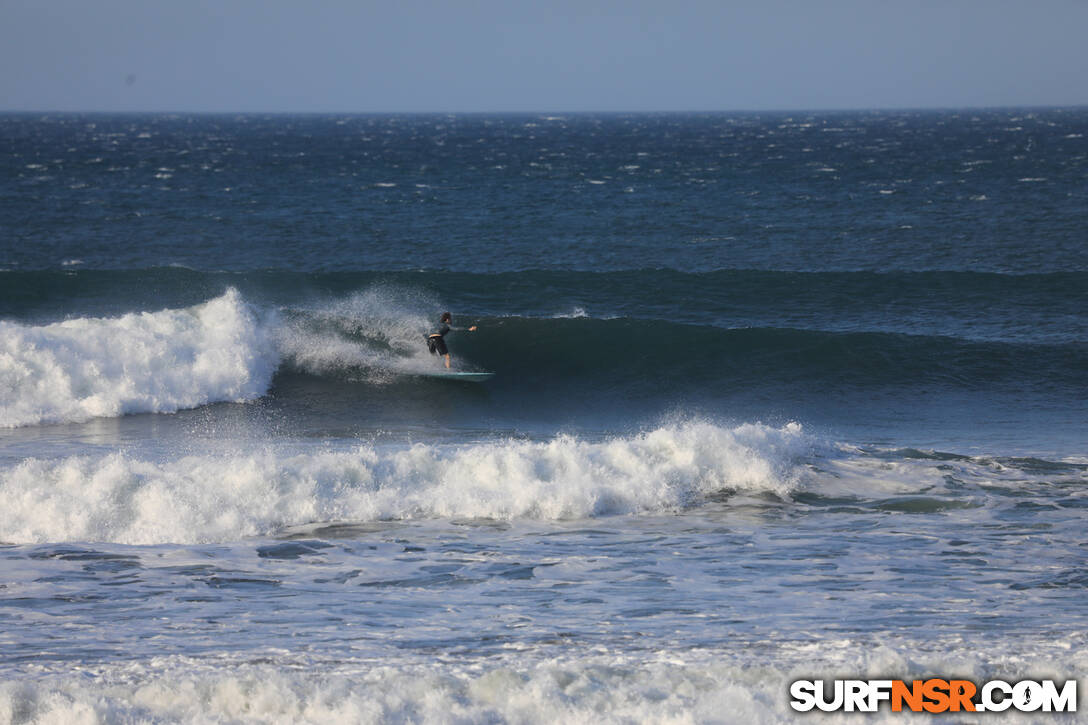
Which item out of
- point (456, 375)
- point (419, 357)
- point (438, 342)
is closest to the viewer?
point (456, 375)

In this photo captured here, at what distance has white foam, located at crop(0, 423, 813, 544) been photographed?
13445mm

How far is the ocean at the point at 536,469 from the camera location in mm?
9117

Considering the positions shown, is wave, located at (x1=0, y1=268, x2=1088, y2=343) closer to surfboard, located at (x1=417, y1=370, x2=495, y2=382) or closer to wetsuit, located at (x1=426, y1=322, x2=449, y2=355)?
wetsuit, located at (x1=426, y1=322, x2=449, y2=355)

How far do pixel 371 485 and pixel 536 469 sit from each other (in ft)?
7.53

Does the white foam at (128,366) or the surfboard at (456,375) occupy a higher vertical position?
the white foam at (128,366)

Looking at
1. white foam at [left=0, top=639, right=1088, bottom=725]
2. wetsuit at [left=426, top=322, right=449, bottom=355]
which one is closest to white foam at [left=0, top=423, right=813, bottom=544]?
white foam at [left=0, top=639, right=1088, bottom=725]

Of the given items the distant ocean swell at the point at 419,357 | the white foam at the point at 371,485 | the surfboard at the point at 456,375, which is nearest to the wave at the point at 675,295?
the distant ocean swell at the point at 419,357

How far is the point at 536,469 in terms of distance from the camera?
50.4ft

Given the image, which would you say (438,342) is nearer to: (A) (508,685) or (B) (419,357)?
(B) (419,357)

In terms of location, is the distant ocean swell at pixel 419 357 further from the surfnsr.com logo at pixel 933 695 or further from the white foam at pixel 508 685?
the surfnsr.com logo at pixel 933 695

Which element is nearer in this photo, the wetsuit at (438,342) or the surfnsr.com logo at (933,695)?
the surfnsr.com logo at (933,695)

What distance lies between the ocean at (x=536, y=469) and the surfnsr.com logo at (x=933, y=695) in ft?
0.49

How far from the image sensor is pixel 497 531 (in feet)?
44.3

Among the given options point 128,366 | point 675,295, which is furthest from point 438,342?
point 675,295
